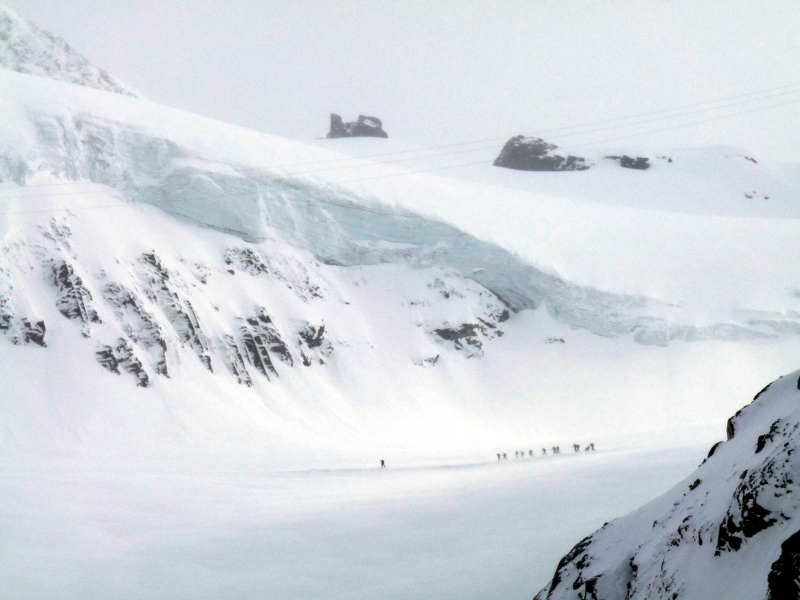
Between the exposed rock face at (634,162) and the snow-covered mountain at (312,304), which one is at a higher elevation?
the exposed rock face at (634,162)

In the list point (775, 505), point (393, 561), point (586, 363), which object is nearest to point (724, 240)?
point (586, 363)

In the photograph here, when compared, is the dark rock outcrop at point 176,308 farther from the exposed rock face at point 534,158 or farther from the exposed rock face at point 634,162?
the exposed rock face at point 634,162

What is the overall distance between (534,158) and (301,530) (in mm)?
97660

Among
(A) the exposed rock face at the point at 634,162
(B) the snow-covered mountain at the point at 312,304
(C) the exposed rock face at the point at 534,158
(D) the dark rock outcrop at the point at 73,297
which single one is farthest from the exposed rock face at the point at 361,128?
(D) the dark rock outcrop at the point at 73,297

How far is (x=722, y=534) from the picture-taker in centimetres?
676

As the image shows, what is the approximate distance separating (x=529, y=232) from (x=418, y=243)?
11.4 m

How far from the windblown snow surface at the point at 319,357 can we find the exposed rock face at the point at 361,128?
160 feet

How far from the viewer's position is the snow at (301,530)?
16047 millimetres

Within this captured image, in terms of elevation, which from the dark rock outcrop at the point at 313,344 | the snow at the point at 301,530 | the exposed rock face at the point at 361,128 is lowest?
the dark rock outcrop at the point at 313,344

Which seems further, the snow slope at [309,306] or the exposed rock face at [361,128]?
the exposed rock face at [361,128]

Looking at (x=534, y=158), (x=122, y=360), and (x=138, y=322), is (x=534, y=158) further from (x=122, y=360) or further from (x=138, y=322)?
(x=122, y=360)

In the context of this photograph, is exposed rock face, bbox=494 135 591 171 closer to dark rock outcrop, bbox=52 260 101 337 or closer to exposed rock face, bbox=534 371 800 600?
dark rock outcrop, bbox=52 260 101 337

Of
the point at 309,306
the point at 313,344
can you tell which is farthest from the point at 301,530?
the point at 309,306

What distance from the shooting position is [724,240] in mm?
73938
